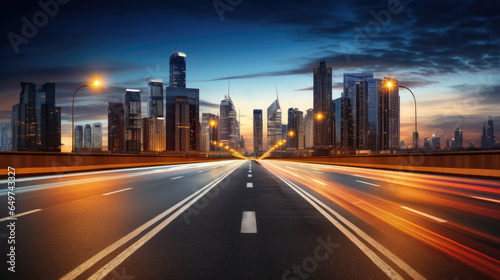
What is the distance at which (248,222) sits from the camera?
25.5 feet

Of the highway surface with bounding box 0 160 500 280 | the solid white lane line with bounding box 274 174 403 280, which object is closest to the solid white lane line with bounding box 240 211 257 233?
the highway surface with bounding box 0 160 500 280

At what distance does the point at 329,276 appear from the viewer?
14.4ft

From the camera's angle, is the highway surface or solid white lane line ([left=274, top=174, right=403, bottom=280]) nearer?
solid white lane line ([left=274, top=174, right=403, bottom=280])

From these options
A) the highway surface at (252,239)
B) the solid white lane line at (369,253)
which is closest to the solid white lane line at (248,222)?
the highway surface at (252,239)

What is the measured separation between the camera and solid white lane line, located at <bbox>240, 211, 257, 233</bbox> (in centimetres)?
694

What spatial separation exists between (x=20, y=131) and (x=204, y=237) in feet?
411

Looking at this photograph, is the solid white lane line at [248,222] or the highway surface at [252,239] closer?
the highway surface at [252,239]

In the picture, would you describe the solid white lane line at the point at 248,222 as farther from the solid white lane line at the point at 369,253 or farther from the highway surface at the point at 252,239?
the solid white lane line at the point at 369,253

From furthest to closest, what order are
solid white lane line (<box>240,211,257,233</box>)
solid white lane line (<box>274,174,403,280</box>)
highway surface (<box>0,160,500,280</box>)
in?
solid white lane line (<box>240,211,257,233</box>) → highway surface (<box>0,160,500,280</box>) → solid white lane line (<box>274,174,403,280</box>)

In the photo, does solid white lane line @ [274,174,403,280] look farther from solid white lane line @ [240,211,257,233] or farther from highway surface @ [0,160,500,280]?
solid white lane line @ [240,211,257,233]

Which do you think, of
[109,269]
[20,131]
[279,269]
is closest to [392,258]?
[279,269]

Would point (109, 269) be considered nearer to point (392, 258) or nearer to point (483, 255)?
point (392, 258)

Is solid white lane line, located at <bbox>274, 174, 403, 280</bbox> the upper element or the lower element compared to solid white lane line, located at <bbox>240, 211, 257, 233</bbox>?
upper

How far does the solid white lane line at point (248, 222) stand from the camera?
6.94 metres
